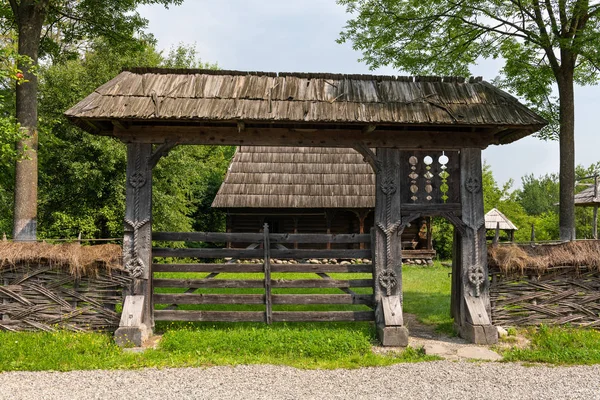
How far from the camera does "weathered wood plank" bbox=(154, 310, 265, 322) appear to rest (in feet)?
23.6

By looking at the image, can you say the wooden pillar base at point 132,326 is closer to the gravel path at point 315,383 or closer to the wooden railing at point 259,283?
the wooden railing at point 259,283

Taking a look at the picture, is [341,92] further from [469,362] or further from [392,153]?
[469,362]

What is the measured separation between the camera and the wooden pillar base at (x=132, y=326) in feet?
21.5

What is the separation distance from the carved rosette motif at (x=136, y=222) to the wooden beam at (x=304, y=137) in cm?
53

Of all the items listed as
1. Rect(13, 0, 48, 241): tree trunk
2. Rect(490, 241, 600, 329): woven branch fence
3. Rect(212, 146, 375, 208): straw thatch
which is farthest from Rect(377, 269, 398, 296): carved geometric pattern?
Rect(212, 146, 375, 208): straw thatch

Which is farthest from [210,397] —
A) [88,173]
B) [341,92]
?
[88,173]

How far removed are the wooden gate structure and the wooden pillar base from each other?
18 millimetres

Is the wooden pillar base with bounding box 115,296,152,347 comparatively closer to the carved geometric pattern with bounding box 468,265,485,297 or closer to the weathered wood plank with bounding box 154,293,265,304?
the weathered wood plank with bounding box 154,293,265,304

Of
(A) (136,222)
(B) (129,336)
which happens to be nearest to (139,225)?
(A) (136,222)

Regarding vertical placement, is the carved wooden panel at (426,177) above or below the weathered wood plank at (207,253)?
above

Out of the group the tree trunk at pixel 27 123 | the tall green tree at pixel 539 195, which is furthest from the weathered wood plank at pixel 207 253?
the tall green tree at pixel 539 195

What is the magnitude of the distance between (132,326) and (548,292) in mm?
6735

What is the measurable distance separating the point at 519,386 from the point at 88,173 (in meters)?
17.0

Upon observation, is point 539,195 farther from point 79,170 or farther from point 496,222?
point 79,170
